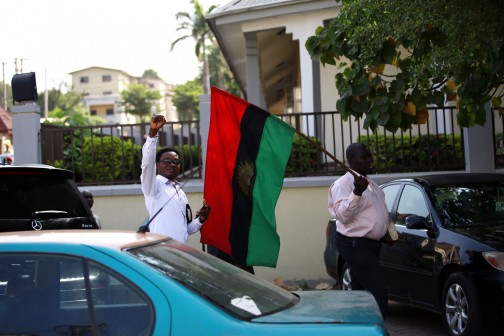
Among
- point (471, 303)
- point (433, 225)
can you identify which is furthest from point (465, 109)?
point (471, 303)

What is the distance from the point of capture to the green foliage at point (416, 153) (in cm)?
1210

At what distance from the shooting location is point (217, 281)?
3.97m

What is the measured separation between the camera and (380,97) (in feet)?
27.4

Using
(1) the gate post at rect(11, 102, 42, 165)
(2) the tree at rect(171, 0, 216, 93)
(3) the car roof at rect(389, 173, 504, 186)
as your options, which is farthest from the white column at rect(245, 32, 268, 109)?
(2) the tree at rect(171, 0, 216, 93)

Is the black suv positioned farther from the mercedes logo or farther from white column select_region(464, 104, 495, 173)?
white column select_region(464, 104, 495, 173)

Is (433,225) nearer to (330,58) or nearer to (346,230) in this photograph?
(346,230)

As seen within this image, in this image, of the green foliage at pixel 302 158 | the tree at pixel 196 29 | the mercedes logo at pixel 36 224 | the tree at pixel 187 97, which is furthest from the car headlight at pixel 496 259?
the tree at pixel 187 97

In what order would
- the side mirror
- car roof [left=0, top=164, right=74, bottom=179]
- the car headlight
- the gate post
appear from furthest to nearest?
the gate post → the side mirror → the car headlight → car roof [left=0, top=164, right=74, bottom=179]

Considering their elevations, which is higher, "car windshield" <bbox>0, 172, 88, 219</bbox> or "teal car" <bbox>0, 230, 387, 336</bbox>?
"car windshield" <bbox>0, 172, 88, 219</bbox>

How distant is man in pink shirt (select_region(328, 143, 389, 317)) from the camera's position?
6.53 meters

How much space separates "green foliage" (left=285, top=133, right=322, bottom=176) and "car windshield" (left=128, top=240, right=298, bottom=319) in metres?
7.64

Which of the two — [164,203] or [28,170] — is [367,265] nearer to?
[164,203]

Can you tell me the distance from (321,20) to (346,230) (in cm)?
942

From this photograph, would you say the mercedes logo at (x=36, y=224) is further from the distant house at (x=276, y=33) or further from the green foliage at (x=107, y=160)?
the distant house at (x=276, y=33)
